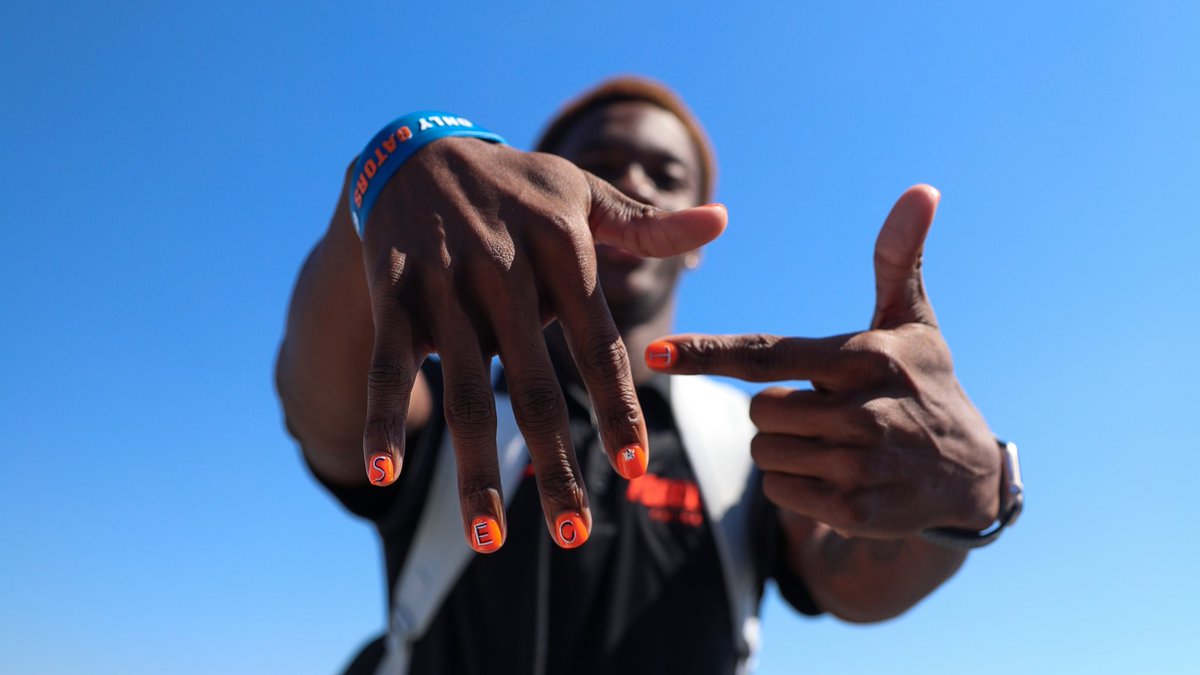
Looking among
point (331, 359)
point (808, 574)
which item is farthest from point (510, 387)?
point (808, 574)

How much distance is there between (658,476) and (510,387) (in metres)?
1.73

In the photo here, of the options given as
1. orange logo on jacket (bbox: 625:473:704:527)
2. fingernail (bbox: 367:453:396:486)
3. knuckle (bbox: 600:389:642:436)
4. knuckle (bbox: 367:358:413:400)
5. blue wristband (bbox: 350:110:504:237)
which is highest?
blue wristband (bbox: 350:110:504:237)

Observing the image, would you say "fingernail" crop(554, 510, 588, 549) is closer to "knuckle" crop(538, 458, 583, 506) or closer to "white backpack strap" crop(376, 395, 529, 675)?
"knuckle" crop(538, 458, 583, 506)

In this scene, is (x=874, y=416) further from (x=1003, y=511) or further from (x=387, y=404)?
(x=387, y=404)

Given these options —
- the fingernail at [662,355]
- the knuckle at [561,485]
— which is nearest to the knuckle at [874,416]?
the fingernail at [662,355]

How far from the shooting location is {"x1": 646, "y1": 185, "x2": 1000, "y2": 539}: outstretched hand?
1712 millimetres

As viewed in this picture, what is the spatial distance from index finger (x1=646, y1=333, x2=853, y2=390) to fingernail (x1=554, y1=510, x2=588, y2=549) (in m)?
0.51

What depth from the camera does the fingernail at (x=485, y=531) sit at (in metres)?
1.23

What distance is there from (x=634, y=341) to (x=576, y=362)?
2118mm

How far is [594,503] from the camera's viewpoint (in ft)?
9.16

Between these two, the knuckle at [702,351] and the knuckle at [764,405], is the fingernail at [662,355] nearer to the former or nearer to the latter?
the knuckle at [702,351]

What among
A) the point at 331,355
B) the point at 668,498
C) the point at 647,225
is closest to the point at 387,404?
the point at 647,225

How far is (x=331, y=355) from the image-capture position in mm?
2174

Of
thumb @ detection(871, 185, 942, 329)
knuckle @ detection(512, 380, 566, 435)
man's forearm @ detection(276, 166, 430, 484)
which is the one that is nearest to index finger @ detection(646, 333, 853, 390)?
thumb @ detection(871, 185, 942, 329)
